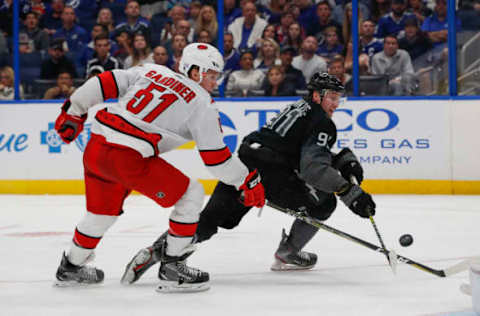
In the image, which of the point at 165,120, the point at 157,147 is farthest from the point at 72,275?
the point at 165,120

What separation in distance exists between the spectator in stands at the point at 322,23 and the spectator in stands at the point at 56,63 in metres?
2.53

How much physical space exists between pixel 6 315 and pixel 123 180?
0.67 m

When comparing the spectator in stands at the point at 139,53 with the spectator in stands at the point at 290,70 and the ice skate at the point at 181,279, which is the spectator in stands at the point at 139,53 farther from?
the ice skate at the point at 181,279

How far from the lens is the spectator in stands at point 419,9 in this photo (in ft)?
25.9

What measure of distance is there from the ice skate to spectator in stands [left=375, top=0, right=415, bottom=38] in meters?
5.19

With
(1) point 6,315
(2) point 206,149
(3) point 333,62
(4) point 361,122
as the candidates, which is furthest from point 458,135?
(1) point 6,315

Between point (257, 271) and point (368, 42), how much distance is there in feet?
15.4

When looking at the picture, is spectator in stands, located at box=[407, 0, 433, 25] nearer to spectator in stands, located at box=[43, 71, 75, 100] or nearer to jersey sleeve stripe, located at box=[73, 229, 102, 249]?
spectator in stands, located at box=[43, 71, 75, 100]

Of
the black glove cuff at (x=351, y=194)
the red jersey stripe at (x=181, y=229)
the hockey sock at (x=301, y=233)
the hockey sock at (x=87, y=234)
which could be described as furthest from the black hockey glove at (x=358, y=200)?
the hockey sock at (x=87, y=234)

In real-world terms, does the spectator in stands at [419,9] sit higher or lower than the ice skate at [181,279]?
higher

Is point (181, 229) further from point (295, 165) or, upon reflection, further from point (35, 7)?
point (35, 7)

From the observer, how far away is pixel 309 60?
26.4 feet

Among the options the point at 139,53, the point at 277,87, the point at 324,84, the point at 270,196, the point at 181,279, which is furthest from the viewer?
the point at 139,53

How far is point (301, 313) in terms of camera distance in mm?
2787
